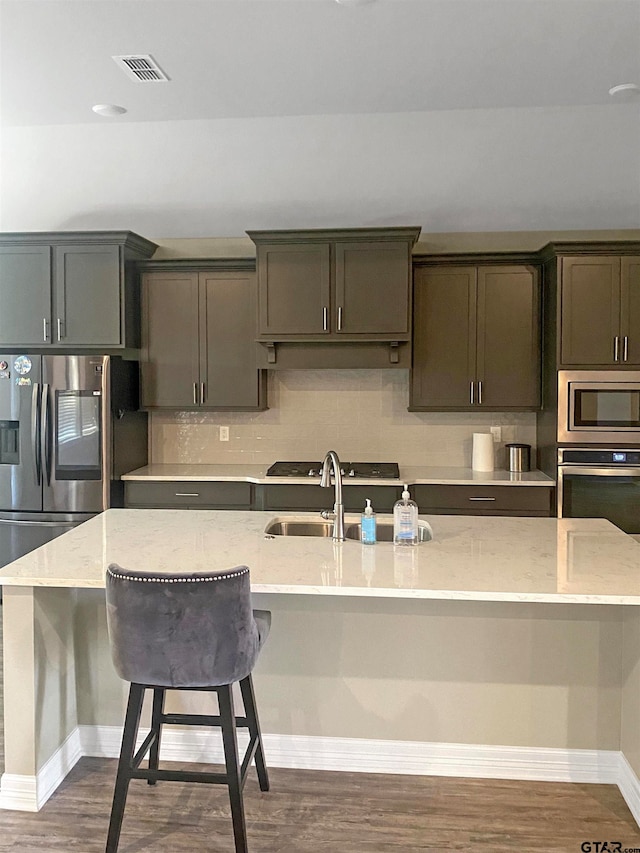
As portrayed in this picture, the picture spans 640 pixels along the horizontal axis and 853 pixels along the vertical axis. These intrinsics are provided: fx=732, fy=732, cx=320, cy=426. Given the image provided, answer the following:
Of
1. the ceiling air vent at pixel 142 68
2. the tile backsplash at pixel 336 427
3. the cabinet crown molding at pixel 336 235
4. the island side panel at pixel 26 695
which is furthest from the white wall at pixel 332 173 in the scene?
the island side panel at pixel 26 695

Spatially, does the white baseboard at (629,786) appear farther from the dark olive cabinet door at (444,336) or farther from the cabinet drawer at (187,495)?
the cabinet drawer at (187,495)

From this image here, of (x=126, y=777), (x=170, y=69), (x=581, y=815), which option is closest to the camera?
(x=126, y=777)

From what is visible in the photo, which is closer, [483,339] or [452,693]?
[452,693]

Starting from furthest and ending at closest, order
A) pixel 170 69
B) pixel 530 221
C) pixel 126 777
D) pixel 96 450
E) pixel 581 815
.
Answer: pixel 530 221
pixel 96 450
pixel 170 69
pixel 581 815
pixel 126 777

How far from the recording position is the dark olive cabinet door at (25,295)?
449 cm

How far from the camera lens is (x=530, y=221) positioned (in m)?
4.69

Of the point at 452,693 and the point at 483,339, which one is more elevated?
the point at 483,339

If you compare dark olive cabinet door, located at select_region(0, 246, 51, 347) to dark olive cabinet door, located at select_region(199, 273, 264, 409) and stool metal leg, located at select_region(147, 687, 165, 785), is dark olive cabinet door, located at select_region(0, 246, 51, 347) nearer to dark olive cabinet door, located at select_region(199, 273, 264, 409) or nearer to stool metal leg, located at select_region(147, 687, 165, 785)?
dark olive cabinet door, located at select_region(199, 273, 264, 409)

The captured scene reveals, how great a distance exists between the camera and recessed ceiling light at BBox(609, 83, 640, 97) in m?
4.18

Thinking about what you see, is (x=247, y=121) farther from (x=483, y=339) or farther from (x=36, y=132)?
(x=483, y=339)

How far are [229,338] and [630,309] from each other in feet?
7.88

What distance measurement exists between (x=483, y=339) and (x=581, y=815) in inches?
109

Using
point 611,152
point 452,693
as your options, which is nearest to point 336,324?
point 611,152

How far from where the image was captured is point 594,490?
422cm
